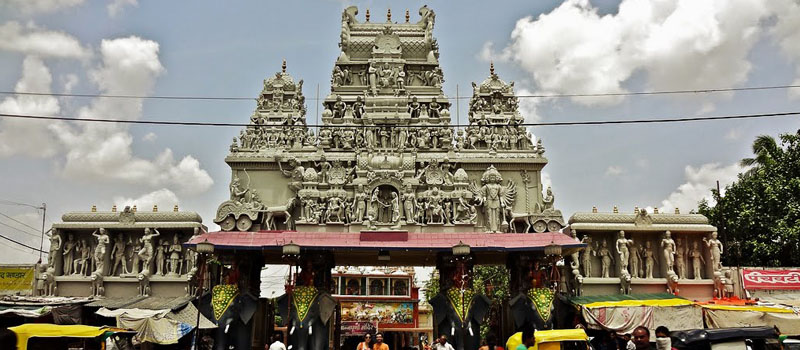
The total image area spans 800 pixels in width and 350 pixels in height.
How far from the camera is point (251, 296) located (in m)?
23.6

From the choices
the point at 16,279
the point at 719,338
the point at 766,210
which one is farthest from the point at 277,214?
the point at 766,210

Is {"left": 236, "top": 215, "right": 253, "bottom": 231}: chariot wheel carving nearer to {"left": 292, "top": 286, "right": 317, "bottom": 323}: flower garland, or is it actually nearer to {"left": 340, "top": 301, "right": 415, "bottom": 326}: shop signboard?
{"left": 292, "top": 286, "right": 317, "bottom": 323}: flower garland

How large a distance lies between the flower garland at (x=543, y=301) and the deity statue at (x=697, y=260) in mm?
7663

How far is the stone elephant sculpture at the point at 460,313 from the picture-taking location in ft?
75.2

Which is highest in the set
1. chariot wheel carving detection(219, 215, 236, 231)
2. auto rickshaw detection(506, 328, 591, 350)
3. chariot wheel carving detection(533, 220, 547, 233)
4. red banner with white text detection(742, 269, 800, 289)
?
chariot wheel carving detection(219, 215, 236, 231)

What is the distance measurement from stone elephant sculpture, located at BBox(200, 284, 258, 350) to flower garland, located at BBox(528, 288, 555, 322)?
33.7ft

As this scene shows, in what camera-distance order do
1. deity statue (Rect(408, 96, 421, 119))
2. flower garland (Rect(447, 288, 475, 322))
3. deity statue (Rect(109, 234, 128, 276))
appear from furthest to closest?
deity statue (Rect(408, 96, 421, 119)), deity statue (Rect(109, 234, 128, 276)), flower garland (Rect(447, 288, 475, 322))

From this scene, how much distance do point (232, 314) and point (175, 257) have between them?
5.52m

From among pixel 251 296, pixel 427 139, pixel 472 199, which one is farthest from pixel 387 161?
pixel 251 296

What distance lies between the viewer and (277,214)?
27.1 meters

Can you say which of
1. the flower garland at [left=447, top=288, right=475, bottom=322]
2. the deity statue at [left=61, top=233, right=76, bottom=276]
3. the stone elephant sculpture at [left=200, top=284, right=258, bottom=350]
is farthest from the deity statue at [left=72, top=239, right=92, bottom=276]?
the flower garland at [left=447, top=288, right=475, bottom=322]

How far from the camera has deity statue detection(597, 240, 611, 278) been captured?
87.1 feet

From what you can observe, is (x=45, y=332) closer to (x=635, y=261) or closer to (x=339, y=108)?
(x=339, y=108)

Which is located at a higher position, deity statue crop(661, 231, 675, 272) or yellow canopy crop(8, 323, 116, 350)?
deity statue crop(661, 231, 675, 272)
